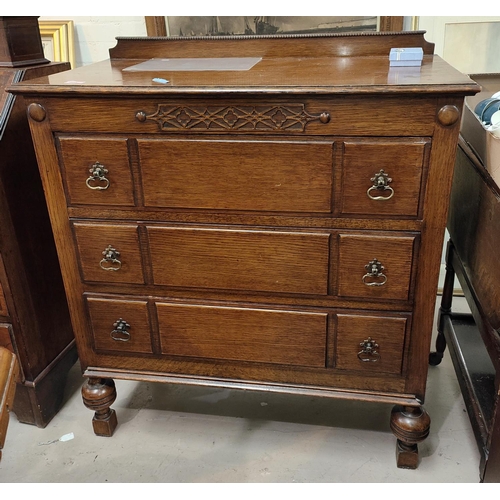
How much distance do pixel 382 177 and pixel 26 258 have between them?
3.66 feet

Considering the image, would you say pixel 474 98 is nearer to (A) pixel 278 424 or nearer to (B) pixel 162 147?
(B) pixel 162 147

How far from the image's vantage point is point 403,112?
117 centimetres

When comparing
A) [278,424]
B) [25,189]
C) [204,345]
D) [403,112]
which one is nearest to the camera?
[403,112]

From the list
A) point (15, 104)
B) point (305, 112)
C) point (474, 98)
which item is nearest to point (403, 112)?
point (305, 112)

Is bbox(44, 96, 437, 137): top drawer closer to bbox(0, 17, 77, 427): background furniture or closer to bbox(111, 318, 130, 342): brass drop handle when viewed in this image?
bbox(0, 17, 77, 427): background furniture

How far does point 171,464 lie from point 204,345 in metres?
0.42

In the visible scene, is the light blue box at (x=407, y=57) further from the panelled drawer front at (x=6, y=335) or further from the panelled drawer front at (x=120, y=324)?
the panelled drawer front at (x=6, y=335)

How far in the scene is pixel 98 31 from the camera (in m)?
2.19

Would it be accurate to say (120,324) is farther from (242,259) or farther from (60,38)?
(60,38)

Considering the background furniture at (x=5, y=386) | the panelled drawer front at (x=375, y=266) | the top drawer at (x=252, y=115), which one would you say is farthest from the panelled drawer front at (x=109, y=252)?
the background furniture at (x=5, y=386)

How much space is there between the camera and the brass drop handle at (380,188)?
122 cm

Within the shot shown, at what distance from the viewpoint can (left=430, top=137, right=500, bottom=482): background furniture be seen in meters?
1.30

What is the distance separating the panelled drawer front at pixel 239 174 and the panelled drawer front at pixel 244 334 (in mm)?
310
